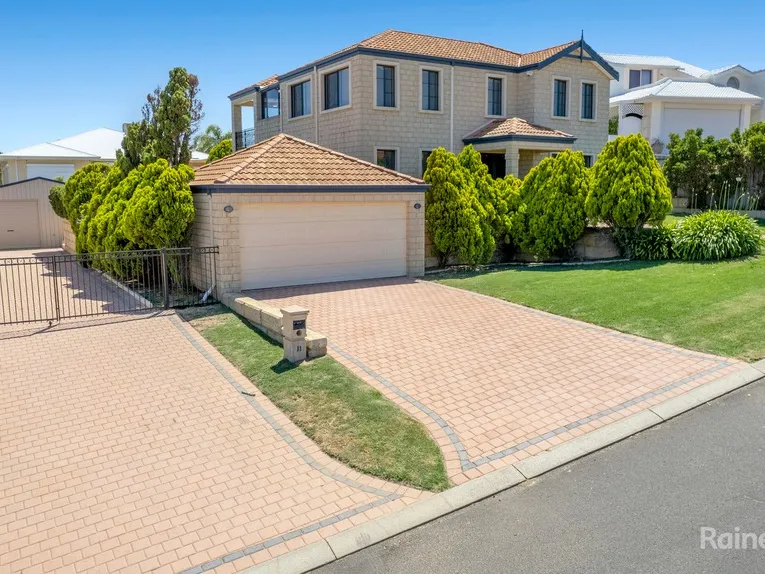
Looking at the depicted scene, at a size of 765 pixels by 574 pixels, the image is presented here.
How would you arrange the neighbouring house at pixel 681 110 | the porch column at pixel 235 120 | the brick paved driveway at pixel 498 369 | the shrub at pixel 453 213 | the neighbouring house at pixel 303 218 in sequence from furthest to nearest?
1. the neighbouring house at pixel 681 110
2. the porch column at pixel 235 120
3. the shrub at pixel 453 213
4. the neighbouring house at pixel 303 218
5. the brick paved driveway at pixel 498 369

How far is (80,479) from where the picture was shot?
612 cm

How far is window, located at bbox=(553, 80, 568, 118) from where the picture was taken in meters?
26.2

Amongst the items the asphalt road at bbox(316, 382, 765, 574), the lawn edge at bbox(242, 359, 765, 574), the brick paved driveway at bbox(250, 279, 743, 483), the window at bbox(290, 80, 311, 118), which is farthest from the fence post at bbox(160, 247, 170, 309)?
the window at bbox(290, 80, 311, 118)

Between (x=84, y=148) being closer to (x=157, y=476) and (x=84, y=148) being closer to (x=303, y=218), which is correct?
(x=303, y=218)

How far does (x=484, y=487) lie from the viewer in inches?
227

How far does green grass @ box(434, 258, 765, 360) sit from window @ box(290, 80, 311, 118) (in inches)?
470

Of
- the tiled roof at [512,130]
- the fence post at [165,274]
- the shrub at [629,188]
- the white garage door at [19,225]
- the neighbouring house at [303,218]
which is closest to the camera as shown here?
the fence post at [165,274]

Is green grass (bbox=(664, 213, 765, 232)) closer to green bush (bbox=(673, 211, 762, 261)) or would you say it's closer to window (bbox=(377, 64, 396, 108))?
green bush (bbox=(673, 211, 762, 261))

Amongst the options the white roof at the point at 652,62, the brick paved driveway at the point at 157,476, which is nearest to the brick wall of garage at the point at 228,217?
the brick paved driveway at the point at 157,476

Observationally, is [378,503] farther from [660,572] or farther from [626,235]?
[626,235]

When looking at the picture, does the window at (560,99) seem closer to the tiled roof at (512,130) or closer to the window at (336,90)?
the tiled roof at (512,130)

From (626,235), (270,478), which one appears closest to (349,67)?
(626,235)

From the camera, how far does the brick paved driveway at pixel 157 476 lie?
5.00 m

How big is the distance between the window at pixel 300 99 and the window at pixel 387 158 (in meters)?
4.16
